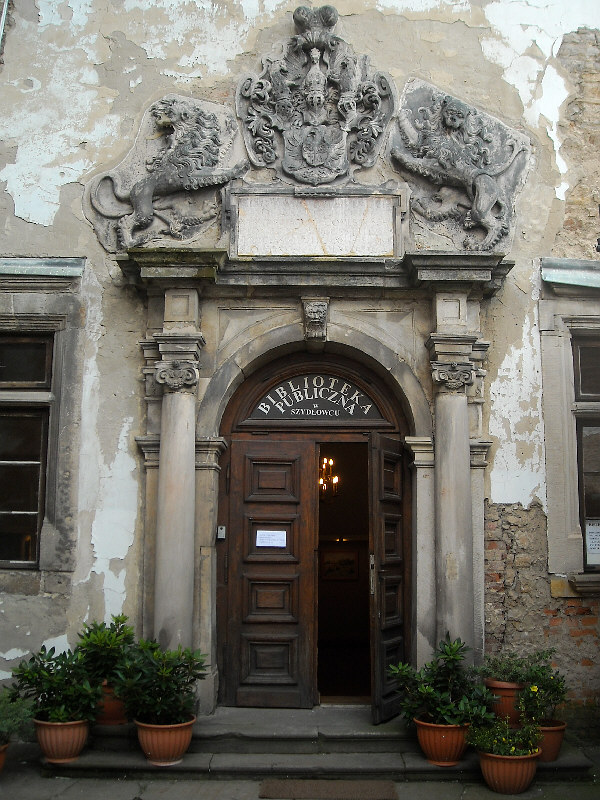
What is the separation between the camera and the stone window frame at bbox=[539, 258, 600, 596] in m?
6.73

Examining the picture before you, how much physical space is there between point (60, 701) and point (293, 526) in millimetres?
2262

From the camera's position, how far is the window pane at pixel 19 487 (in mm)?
6941

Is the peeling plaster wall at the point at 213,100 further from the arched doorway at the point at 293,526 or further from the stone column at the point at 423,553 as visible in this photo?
the arched doorway at the point at 293,526

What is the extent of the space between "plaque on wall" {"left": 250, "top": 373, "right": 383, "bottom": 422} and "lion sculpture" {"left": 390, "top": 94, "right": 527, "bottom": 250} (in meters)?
1.62

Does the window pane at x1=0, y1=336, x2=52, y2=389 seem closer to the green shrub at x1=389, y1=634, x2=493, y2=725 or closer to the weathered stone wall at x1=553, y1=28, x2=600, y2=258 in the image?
the green shrub at x1=389, y1=634, x2=493, y2=725

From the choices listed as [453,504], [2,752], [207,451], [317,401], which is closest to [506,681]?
[453,504]

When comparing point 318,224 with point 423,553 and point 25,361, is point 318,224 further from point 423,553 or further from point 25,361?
point 423,553

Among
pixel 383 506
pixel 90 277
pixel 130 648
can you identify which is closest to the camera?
pixel 130 648

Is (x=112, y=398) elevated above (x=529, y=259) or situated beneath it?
situated beneath

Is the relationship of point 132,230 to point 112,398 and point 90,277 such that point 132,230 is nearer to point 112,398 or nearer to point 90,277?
point 90,277

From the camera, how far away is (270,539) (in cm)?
694

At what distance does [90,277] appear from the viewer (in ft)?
23.4

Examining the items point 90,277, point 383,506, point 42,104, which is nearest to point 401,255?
point 383,506

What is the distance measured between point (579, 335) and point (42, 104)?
5.19 m
